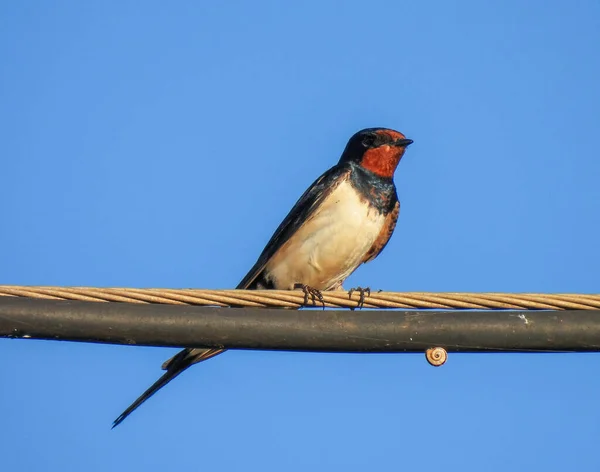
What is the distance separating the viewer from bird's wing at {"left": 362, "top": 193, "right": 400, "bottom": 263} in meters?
5.72

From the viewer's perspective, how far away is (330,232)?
5.41 m

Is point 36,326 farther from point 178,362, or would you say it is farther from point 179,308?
point 178,362

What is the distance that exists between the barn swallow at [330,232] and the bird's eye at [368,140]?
245mm

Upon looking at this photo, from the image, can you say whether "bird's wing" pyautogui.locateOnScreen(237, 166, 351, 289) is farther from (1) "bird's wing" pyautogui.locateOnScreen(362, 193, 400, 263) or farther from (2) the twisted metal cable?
(2) the twisted metal cable

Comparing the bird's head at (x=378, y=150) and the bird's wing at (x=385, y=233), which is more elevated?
the bird's head at (x=378, y=150)

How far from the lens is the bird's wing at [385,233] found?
572cm

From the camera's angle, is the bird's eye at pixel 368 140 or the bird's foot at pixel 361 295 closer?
the bird's foot at pixel 361 295

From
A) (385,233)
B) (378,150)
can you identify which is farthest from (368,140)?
(385,233)

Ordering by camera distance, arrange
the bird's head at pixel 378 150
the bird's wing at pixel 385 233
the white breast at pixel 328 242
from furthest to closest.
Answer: the bird's head at pixel 378 150
the bird's wing at pixel 385 233
the white breast at pixel 328 242

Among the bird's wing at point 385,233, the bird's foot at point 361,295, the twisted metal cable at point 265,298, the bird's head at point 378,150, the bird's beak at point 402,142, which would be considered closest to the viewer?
the twisted metal cable at point 265,298

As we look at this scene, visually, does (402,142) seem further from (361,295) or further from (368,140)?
(361,295)

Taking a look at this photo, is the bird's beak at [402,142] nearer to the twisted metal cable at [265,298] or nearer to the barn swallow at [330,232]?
the barn swallow at [330,232]

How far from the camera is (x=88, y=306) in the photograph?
3.18m

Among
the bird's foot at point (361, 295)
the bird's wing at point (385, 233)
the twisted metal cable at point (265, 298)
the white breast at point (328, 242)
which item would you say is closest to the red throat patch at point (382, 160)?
the bird's wing at point (385, 233)
